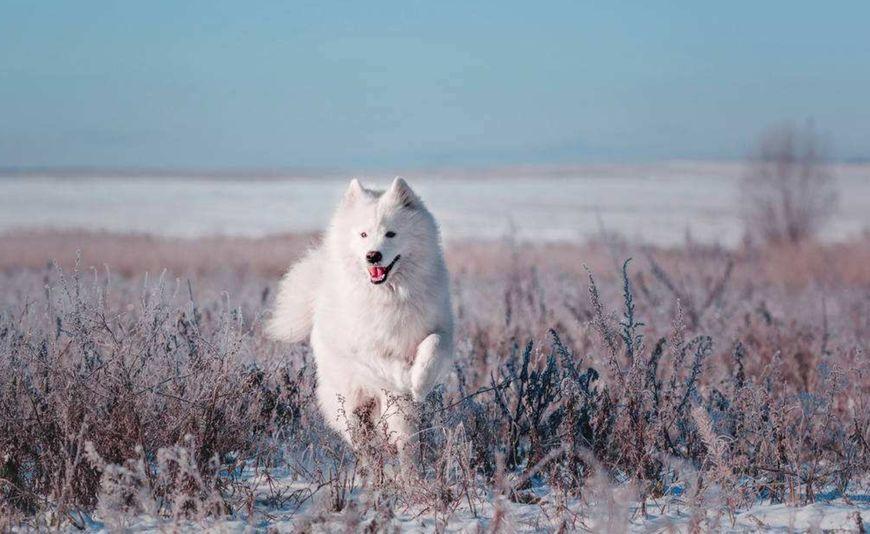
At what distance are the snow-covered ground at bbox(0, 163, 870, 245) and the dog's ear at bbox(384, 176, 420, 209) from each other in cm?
1672

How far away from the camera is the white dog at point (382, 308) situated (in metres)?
4.62

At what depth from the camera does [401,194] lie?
4.96 m

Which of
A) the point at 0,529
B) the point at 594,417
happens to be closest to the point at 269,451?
the point at 0,529

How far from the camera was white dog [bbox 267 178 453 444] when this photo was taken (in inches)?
182

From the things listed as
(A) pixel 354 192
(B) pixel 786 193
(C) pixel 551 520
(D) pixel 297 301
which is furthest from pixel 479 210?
(C) pixel 551 520

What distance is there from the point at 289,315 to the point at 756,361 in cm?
364

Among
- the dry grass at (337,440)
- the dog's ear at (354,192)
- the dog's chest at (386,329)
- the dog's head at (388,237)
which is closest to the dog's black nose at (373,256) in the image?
the dog's head at (388,237)

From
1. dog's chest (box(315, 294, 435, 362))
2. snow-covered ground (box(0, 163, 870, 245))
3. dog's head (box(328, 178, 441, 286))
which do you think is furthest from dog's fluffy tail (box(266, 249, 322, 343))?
snow-covered ground (box(0, 163, 870, 245))

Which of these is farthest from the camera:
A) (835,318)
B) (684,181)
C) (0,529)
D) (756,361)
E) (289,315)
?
(684,181)

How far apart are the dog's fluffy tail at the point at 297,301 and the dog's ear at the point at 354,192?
658mm

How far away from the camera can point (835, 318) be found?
10000mm

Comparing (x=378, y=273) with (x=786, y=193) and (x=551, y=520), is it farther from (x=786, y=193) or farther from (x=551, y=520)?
(x=786, y=193)

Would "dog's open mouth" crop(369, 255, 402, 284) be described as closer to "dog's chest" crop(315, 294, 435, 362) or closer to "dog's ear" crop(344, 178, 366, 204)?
"dog's chest" crop(315, 294, 435, 362)

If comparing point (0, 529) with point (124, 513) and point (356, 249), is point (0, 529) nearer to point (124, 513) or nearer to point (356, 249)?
point (124, 513)
